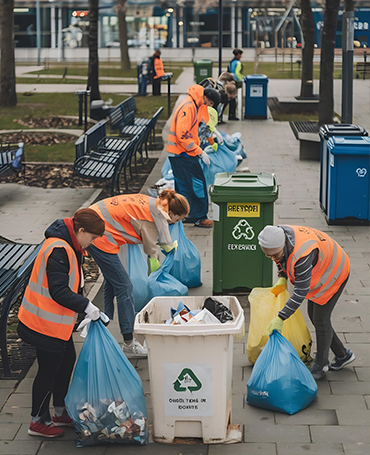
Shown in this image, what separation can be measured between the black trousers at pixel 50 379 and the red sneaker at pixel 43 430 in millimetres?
42

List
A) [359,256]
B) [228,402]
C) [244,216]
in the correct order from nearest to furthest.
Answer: [228,402], [244,216], [359,256]

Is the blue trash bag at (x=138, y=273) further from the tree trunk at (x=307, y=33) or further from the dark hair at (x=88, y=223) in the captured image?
the tree trunk at (x=307, y=33)

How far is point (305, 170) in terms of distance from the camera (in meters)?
12.9

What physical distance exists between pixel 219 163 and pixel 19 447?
6975mm

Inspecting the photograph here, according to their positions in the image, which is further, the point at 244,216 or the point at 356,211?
the point at 356,211

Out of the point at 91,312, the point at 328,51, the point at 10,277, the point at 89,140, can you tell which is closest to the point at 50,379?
the point at 91,312

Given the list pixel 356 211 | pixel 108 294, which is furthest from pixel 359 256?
pixel 108 294

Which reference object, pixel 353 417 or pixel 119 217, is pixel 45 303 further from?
pixel 353 417

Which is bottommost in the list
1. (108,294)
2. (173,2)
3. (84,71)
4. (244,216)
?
(108,294)

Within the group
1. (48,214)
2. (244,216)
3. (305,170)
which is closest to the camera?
(244,216)

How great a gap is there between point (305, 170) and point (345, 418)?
8.74m

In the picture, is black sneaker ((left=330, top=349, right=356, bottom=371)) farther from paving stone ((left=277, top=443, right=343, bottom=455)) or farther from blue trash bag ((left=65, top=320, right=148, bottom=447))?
blue trash bag ((left=65, top=320, right=148, bottom=447))

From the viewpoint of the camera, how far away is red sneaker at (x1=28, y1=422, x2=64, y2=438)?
4.41 m

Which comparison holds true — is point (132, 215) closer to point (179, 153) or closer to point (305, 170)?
point (179, 153)
